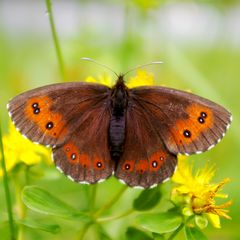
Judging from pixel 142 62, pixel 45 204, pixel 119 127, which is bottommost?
pixel 142 62

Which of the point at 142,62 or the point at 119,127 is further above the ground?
the point at 119,127

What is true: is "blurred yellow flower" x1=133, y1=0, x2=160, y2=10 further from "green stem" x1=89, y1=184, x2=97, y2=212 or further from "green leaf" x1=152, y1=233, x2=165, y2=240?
"green leaf" x1=152, y1=233, x2=165, y2=240

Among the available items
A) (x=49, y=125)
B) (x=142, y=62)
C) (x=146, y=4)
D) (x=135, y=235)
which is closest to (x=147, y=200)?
(x=135, y=235)

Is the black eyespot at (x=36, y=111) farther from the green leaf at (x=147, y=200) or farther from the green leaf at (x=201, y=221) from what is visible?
the green leaf at (x=201, y=221)

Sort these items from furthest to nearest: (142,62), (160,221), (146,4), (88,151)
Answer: (142,62) < (146,4) < (88,151) < (160,221)

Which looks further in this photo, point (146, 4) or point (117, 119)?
point (146, 4)

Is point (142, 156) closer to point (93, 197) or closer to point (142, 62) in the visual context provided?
point (93, 197)
